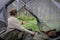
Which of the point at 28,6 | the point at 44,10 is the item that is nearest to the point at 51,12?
the point at 44,10

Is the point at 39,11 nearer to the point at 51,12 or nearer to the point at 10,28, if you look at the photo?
the point at 51,12

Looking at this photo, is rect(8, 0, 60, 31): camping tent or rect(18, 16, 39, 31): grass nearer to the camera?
rect(18, 16, 39, 31): grass

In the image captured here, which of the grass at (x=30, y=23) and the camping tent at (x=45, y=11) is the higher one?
the camping tent at (x=45, y=11)

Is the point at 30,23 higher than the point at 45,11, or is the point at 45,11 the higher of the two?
the point at 45,11

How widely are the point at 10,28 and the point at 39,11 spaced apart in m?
0.68

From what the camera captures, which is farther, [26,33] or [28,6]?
[28,6]

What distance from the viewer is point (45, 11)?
3285mm

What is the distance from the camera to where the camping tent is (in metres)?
3.19

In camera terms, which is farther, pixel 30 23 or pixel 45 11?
pixel 45 11

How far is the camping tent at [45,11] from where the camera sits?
319cm

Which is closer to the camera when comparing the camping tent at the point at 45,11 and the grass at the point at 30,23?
the grass at the point at 30,23

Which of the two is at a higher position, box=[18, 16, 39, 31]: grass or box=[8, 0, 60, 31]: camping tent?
box=[8, 0, 60, 31]: camping tent

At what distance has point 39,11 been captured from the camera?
3312 millimetres

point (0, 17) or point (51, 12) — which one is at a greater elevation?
point (51, 12)
